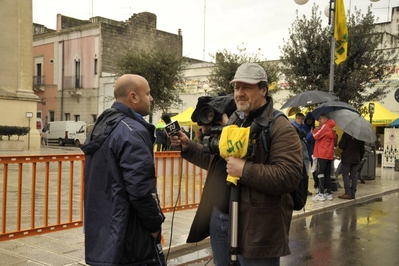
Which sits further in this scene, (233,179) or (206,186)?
(206,186)

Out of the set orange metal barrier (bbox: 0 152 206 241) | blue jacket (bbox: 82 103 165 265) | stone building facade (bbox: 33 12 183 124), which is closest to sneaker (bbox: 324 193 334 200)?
orange metal barrier (bbox: 0 152 206 241)

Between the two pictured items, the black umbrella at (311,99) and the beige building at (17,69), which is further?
the beige building at (17,69)

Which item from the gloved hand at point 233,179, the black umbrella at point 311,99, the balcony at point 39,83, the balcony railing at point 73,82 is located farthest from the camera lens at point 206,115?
the balcony at point 39,83

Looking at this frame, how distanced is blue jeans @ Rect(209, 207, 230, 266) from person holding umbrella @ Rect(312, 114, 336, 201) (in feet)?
24.2

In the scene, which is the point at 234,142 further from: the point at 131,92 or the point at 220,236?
the point at 131,92

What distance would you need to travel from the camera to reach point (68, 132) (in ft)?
112

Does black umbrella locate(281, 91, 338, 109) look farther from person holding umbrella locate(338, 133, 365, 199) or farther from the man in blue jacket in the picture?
the man in blue jacket

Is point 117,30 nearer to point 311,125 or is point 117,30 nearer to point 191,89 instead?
point 191,89

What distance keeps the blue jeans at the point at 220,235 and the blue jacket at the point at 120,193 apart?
37 cm

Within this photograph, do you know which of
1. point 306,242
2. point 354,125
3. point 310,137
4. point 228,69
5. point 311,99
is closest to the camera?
point 306,242

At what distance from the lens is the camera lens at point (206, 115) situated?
3.43 metres

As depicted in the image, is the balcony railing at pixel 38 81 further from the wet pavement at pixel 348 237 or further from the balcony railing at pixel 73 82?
the wet pavement at pixel 348 237

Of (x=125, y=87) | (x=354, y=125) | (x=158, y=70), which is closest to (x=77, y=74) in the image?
(x=158, y=70)

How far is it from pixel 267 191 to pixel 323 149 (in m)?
7.75
